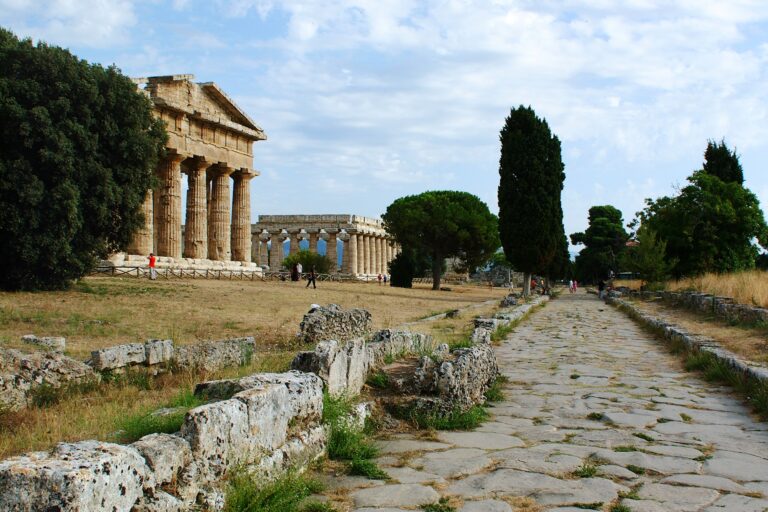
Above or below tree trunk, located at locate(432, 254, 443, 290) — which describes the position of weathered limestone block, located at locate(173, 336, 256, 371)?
below

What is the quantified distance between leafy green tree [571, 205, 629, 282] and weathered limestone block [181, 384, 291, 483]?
7343 cm

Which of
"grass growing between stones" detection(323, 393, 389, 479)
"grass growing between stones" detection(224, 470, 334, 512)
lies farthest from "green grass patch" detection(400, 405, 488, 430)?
"grass growing between stones" detection(224, 470, 334, 512)

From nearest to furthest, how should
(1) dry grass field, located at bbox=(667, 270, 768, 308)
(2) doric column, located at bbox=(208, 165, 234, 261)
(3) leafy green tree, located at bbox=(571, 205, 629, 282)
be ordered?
(1) dry grass field, located at bbox=(667, 270, 768, 308), (2) doric column, located at bbox=(208, 165, 234, 261), (3) leafy green tree, located at bbox=(571, 205, 629, 282)

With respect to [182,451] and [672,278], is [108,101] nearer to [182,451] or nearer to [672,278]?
[182,451]

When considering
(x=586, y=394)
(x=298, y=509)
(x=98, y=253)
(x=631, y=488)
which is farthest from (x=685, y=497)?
(x=98, y=253)

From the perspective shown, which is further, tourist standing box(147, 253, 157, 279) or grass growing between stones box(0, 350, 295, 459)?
tourist standing box(147, 253, 157, 279)

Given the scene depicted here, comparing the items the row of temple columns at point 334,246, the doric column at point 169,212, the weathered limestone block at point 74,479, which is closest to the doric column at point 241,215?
the doric column at point 169,212

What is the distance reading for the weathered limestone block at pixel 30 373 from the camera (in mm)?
6773

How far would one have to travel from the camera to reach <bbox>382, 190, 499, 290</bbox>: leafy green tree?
48.7 m

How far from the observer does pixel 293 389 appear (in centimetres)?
471

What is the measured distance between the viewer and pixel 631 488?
14.2 feet

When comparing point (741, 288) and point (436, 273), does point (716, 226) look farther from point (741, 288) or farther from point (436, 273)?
point (436, 273)

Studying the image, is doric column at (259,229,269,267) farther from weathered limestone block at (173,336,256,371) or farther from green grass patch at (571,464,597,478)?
green grass patch at (571,464,597,478)

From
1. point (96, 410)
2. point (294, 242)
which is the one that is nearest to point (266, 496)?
point (96, 410)
